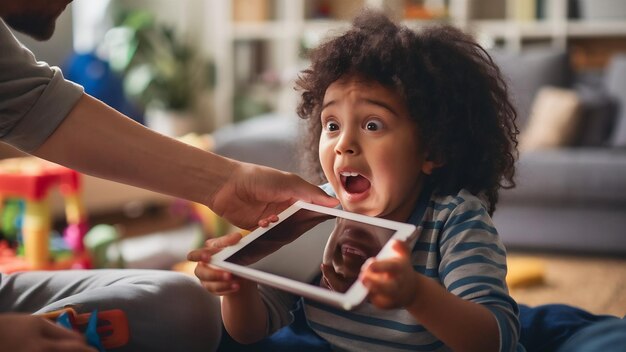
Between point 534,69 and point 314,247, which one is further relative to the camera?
point 534,69

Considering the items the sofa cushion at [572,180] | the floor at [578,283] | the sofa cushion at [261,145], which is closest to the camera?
the floor at [578,283]

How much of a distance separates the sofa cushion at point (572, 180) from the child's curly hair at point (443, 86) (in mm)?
1721

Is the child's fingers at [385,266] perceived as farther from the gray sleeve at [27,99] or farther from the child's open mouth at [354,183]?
the gray sleeve at [27,99]

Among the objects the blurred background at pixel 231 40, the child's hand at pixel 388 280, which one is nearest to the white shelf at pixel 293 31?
the blurred background at pixel 231 40

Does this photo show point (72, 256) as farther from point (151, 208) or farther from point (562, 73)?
point (562, 73)

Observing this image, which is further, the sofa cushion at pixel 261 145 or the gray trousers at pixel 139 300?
the sofa cushion at pixel 261 145

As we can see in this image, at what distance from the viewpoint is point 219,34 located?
4867 mm

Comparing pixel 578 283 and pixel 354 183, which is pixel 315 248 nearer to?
pixel 354 183

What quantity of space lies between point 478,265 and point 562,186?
2056 millimetres

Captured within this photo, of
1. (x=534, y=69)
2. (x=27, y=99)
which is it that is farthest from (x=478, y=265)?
(x=534, y=69)

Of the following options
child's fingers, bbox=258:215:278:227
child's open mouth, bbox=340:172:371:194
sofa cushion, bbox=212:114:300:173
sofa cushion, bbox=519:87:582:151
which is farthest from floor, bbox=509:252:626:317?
child's fingers, bbox=258:215:278:227

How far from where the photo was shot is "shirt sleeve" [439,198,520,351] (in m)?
0.94

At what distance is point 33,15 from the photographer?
106 cm

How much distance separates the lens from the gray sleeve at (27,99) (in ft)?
3.61
